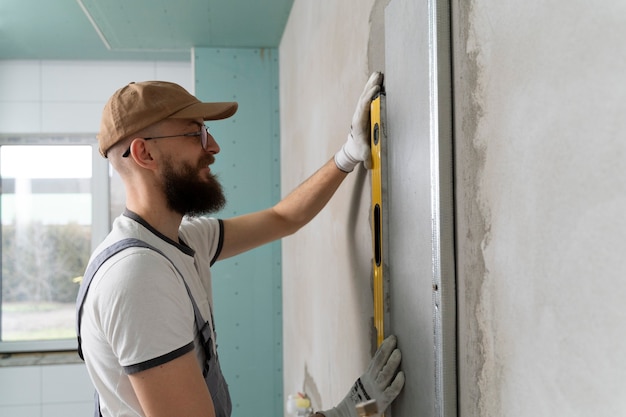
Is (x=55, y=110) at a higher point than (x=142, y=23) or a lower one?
lower

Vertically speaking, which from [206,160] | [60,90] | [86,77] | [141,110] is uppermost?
[86,77]

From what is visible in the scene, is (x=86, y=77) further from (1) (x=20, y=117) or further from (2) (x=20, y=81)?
(1) (x=20, y=117)

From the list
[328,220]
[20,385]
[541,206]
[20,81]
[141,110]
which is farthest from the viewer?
[20,81]

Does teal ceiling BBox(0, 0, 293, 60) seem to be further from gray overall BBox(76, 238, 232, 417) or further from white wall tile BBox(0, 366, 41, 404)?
white wall tile BBox(0, 366, 41, 404)

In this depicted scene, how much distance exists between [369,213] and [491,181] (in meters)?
0.61

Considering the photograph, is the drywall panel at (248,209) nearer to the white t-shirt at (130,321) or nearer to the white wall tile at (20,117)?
the white wall tile at (20,117)

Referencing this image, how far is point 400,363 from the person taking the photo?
1102mm

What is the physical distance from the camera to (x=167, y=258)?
121 cm

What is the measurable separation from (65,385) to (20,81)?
96.1 inches

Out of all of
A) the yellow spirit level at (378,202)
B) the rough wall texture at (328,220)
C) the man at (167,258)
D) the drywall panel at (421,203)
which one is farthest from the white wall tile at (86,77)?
the drywall panel at (421,203)

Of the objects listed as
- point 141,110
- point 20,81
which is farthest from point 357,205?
point 20,81

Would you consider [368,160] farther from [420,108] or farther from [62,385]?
[62,385]

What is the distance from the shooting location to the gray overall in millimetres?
1196

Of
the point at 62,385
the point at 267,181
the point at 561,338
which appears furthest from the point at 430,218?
the point at 62,385
